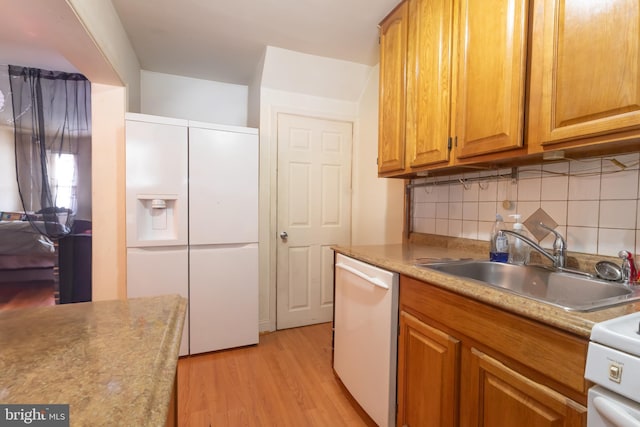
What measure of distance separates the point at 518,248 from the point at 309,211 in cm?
176

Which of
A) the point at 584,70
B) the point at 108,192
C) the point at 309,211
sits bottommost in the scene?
the point at 309,211

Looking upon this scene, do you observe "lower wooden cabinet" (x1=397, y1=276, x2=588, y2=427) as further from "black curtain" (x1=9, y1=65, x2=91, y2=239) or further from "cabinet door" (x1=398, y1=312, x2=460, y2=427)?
"black curtain" (x1=9, y1=65, x2=91, y2=239)

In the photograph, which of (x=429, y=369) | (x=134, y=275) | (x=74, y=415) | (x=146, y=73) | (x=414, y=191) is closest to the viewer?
(x=74, y=415)

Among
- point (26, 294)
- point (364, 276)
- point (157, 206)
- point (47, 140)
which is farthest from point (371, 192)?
point (26, 294)

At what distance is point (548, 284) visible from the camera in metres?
1.24

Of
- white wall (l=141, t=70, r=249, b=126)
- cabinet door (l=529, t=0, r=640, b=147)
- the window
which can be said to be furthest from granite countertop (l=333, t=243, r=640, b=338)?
the window

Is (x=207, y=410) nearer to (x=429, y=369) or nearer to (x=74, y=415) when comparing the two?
(x=429, y=369)

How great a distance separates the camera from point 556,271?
1227 millimetres

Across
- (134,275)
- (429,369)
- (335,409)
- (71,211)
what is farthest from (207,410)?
(71,211)

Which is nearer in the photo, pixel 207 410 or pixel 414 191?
pixel 207 410

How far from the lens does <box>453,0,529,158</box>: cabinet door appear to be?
3.73 ft

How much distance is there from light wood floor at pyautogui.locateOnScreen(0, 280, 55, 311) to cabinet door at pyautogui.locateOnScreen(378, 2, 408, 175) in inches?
146

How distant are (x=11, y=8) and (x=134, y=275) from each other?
1531 mm

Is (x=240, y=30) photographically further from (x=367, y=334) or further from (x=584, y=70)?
(x=367, y=334)
